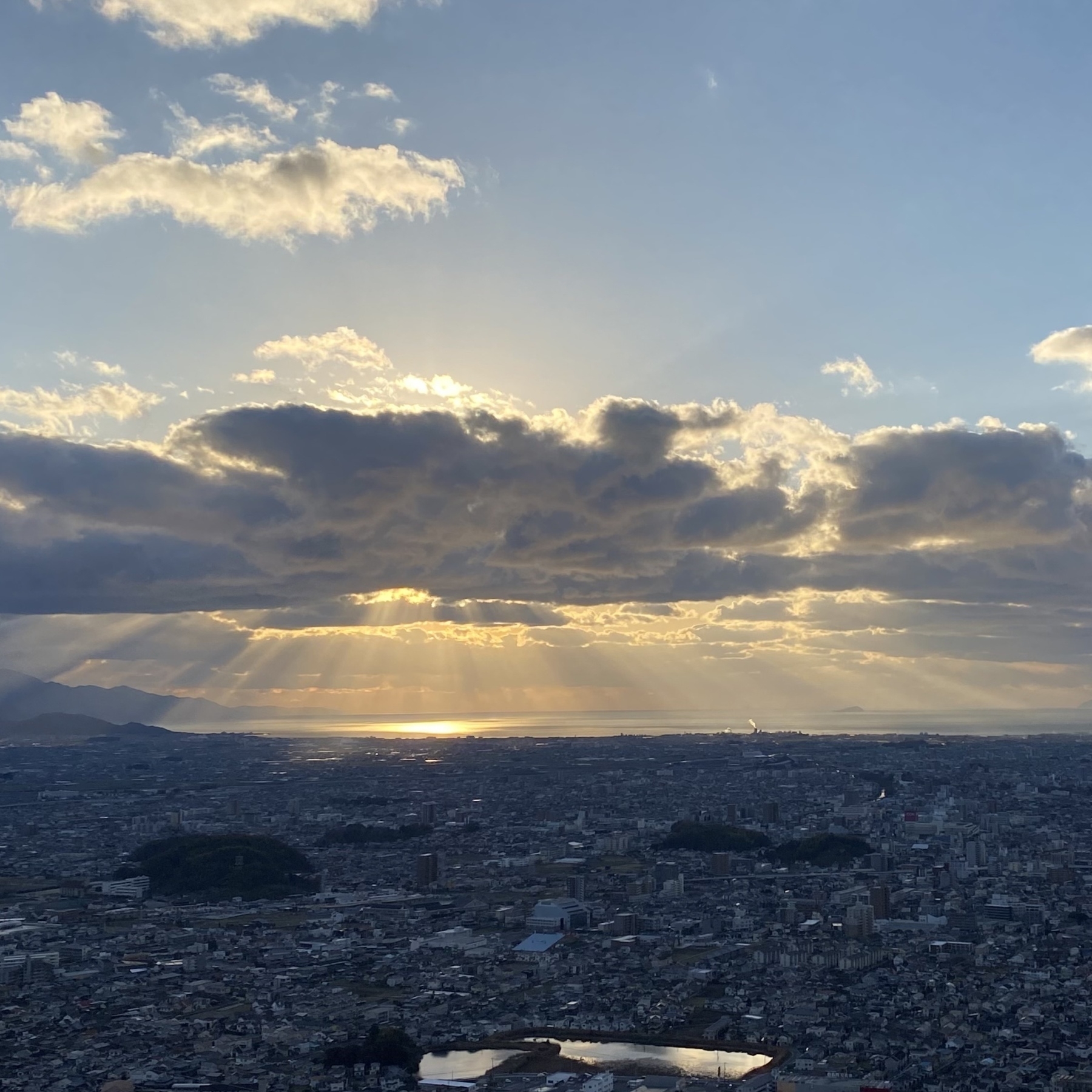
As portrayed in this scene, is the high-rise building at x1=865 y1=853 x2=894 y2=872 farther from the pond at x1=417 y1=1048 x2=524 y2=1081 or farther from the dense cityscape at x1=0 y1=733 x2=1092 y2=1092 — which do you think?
the pond at x1=417 y1=1048 x2=524 y2=1081

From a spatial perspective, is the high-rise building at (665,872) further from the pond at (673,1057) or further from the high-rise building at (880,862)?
the pond at (673,1057)

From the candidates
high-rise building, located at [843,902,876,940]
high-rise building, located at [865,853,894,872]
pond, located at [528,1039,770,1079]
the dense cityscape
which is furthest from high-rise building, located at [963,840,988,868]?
pond, located at [528,1039,770,1079]

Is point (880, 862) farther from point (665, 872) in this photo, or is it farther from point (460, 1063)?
point (460, 1063)

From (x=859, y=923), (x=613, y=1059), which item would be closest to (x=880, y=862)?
(x=859, y=923)

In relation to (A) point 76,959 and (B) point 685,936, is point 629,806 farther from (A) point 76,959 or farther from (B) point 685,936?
(A) point 76,959

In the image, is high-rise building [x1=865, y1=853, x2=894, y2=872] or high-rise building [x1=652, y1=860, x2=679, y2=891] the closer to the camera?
high-rise building [x1=652, y1=860, x2=679, y2=891]

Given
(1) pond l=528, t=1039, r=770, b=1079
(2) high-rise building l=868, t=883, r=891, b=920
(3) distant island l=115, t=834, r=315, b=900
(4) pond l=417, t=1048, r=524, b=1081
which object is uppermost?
(2) high-rise building l=868, t=883, r=891, b=920
